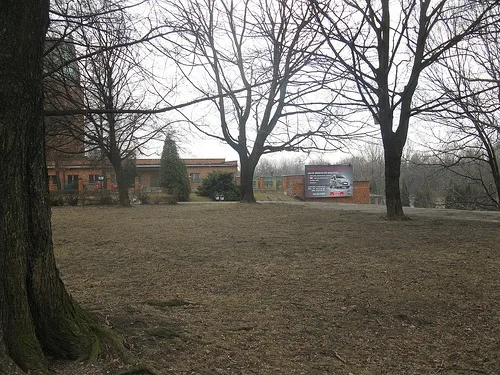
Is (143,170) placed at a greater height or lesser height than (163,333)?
greater

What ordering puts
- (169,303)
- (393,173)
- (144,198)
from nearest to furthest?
(169,303) < (393,173) < (144,198)

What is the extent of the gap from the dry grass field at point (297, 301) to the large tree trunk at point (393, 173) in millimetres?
3312

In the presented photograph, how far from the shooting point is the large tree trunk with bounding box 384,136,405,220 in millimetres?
11953

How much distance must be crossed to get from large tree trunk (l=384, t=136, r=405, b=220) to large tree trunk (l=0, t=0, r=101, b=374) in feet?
34.5

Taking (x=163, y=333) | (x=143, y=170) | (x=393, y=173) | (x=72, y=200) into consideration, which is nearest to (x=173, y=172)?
(x=72, y=200)

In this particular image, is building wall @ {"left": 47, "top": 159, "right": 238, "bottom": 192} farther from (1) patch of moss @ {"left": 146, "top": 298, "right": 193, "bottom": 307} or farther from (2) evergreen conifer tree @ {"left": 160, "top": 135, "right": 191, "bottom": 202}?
(1) patch of moss @ {"left": 146, "top": 298, "right": 193, "bottom": 307}

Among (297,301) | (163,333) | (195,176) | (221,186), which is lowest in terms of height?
(297,301)

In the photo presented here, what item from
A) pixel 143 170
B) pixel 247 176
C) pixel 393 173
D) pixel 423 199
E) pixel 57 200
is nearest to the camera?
pixel 393 173

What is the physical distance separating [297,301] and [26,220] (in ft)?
9.80

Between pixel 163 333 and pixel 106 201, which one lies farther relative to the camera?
pixel 106 201

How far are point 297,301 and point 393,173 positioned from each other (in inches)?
328

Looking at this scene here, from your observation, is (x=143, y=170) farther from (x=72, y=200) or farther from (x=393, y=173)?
(x=393, y=173)

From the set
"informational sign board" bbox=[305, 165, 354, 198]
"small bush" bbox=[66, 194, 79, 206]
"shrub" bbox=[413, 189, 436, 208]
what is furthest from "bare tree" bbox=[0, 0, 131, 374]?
"shrub" bbox=[413, 189, 436, 208]

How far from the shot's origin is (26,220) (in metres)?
2.66
